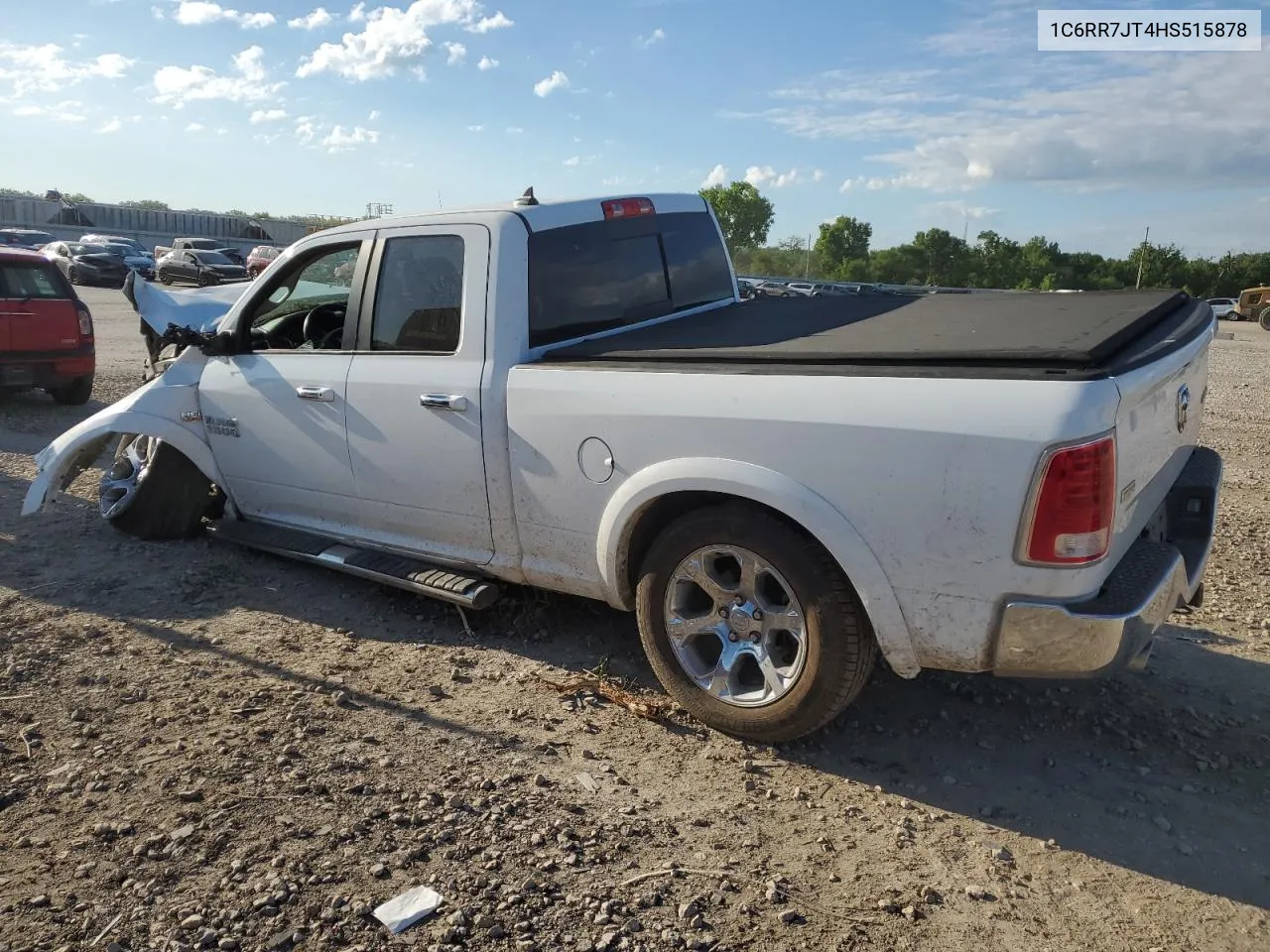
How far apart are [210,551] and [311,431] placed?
4.60 ft

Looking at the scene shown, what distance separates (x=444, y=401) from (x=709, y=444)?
1.32 metres

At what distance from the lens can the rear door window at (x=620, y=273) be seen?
13.5 feet

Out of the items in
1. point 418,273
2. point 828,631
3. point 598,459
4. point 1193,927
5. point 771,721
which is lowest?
point 1193,927

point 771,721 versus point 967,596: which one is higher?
point 967,596

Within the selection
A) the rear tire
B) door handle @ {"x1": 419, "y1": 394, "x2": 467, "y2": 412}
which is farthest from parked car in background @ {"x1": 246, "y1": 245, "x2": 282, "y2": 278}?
door handle @ {"x1": 419, "y1": 394, "x2": 467, "y2": 412}

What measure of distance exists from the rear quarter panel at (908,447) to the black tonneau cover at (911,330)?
0.14 metres

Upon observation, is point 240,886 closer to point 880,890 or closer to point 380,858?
point 380,858

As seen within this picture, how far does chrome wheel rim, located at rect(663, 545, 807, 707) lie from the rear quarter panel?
1.30 feet

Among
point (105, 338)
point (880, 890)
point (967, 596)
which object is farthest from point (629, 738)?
point (105, 338)

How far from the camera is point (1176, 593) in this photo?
126 inches

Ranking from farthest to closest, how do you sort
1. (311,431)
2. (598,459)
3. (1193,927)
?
(311,431)
(598,459)
(1193,927)

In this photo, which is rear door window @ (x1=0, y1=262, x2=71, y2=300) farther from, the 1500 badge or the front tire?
the 1500 badge

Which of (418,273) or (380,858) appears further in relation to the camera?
(418,273)

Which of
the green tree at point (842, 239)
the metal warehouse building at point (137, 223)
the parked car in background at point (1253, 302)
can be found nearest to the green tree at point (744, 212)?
the green tree at point (842, 239)
